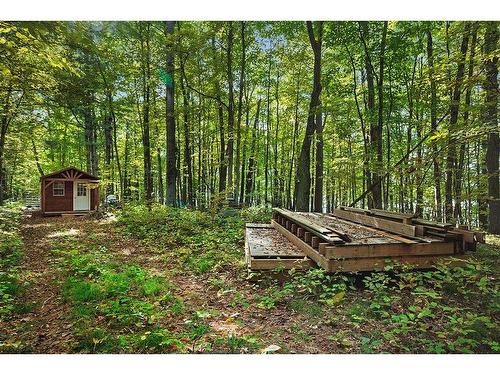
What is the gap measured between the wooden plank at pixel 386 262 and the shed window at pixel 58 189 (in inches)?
604

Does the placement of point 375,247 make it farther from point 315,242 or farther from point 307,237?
point 307,237

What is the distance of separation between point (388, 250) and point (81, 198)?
617 inches

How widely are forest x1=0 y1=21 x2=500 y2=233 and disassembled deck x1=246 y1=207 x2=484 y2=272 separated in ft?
4.13

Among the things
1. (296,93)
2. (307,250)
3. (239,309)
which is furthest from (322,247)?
(296,93)

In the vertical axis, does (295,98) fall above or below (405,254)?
above

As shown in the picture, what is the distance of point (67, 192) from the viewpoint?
14992mm

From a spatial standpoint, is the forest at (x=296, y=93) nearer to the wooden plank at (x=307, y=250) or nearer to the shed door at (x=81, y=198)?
the shed door at (x=81, y=198)

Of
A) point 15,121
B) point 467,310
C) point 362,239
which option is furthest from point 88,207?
point 467,310

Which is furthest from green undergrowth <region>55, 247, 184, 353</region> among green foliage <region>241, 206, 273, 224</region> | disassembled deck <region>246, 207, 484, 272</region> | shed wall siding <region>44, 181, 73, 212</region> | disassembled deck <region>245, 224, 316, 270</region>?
shed wall siding <region>44, 181, 73, 212</region>

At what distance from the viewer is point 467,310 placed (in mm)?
3355

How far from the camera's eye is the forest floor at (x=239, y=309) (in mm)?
2787

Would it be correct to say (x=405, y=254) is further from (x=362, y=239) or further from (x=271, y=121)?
(x=271, y=121)

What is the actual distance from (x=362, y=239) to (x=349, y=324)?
4.99 feet
